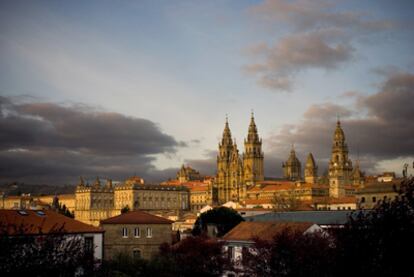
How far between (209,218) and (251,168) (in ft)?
264

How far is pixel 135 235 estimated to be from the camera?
36281mm

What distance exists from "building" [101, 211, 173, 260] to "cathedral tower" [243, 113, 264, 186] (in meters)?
101

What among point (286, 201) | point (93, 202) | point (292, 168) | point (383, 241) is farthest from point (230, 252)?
point (292, 168)

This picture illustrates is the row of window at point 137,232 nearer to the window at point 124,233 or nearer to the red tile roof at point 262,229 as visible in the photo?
the window at point 124,233

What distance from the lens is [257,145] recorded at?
141 meters

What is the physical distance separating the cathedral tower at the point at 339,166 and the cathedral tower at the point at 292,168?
4541 centimetres

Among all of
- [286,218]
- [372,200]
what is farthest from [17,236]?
[372,200]

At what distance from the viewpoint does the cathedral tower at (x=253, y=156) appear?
453 ft

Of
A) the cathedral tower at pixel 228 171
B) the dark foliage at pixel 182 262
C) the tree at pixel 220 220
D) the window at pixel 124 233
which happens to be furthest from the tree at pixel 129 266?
the cathedral tower at pixel 228 171

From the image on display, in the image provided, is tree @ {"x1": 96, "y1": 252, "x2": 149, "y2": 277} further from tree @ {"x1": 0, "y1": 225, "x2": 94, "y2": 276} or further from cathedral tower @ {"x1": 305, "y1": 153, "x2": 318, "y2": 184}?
cathedral tower @ {"x1": 305, "y1": 153, "x2": 318, "y2": 184}

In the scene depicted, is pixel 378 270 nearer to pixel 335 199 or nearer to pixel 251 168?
pixel 335 199

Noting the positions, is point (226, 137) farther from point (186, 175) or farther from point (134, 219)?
point (134, 219)

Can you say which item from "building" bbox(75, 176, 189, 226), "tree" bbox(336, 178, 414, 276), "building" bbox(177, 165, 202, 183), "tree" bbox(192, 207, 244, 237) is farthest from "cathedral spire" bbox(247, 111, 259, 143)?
"tree" bbox(336, 178, 414, 276)

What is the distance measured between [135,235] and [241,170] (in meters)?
103
